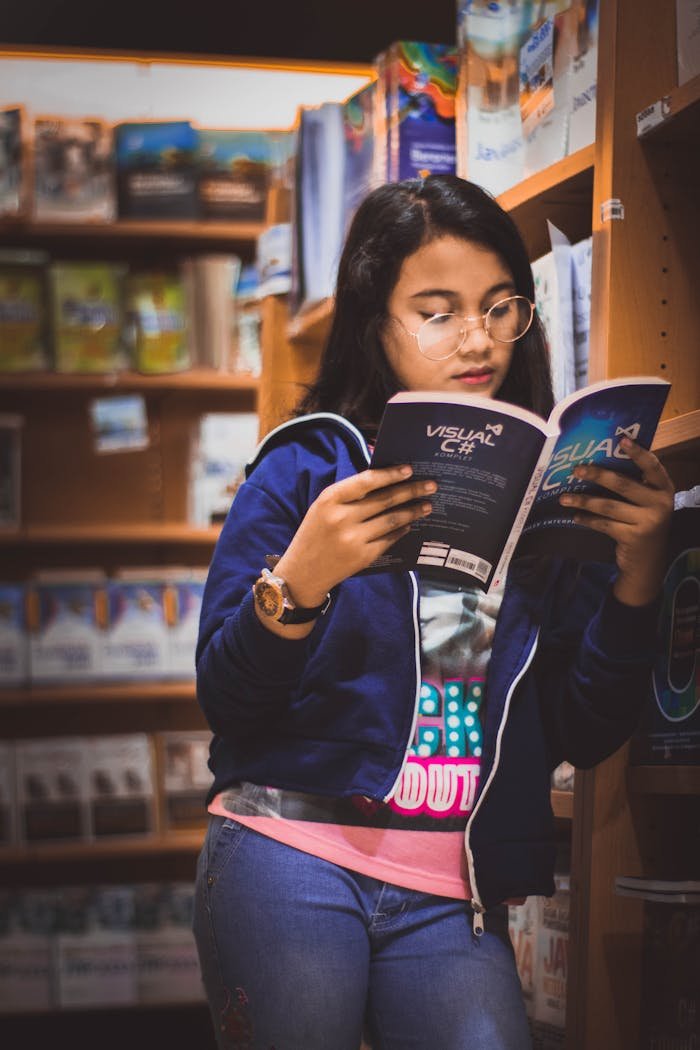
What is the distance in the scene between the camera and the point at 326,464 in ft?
4.40

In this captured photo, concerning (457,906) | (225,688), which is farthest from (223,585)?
(457,906)

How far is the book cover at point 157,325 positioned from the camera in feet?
13.3

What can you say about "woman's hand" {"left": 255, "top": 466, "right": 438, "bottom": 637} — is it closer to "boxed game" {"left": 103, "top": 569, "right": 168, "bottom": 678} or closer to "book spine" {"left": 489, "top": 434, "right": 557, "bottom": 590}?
"book spine" {"left": 489, "top": 434, "right": 557, "bottom": 590}

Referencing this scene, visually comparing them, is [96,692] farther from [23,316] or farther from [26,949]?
[23,316]

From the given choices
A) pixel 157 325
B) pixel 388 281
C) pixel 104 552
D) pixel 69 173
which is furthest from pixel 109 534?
pixel 388 281

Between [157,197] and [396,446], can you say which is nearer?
[396,446]

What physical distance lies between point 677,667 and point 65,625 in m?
2.78

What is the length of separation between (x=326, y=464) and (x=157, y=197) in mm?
2974

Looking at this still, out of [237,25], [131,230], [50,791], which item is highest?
[237,25]

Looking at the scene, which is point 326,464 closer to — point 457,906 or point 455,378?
point 455,378

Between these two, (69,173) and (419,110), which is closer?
(419,110)

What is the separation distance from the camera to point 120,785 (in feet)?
13.1

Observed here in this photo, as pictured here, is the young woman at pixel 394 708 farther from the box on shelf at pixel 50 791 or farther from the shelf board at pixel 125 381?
the box on shelf at pixel 50 791

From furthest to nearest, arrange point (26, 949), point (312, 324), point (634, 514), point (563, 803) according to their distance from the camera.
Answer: point (26, 949), point (312, 324), point (563, 803), point (634, 514)
